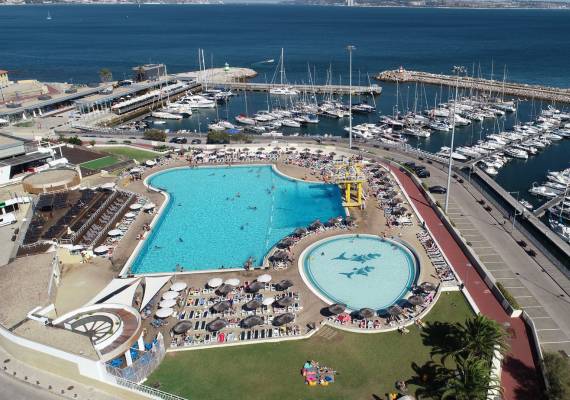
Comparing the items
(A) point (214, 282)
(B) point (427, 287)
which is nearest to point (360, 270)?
(B) point (427, 287)

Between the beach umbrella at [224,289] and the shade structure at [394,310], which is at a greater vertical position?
the beach umbrella at [224,289]

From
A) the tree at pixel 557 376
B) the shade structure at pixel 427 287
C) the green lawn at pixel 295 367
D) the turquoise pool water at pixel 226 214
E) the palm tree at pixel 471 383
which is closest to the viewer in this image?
the palm tree at pixel 471 383

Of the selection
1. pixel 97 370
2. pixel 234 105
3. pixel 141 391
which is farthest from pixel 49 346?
pixel 234 105

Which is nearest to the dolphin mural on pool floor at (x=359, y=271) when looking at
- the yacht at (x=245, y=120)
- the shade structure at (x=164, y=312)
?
the shade structure at (x=164, y=312)

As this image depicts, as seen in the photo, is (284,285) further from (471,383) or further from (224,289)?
(471,383)

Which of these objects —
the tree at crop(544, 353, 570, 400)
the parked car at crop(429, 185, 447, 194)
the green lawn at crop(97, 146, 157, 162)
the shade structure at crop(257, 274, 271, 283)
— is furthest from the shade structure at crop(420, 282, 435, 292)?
the green lawn at crop(97, 146, 157, 162)

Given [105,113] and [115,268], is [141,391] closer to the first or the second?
[115,268]

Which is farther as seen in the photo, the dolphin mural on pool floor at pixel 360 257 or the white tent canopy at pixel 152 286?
the dolphin mural on pool floor at pixel 360 257

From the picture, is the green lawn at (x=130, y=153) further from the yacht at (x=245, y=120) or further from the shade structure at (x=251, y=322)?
the shade structure at (x=251, y=322)
